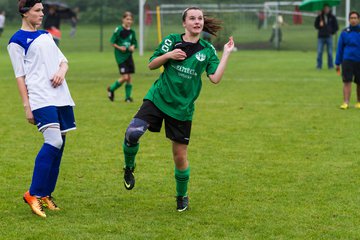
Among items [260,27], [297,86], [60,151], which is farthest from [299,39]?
[60,151]

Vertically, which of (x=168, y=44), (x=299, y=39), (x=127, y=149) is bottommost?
(x=299, y=39)

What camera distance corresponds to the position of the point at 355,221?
6.84m

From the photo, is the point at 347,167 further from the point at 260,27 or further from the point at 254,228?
the point at 260,27

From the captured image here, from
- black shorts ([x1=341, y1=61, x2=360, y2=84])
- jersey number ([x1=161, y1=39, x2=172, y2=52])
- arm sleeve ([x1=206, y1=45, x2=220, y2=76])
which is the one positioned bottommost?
black shorts ([x1=341, y1=61, x2=360, y2=84])

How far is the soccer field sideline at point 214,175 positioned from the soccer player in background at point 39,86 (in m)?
0.43

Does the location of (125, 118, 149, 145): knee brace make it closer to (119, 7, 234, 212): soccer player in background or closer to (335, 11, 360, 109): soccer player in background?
(119, 7, 234, 212): soccer player in background

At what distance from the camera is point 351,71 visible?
15.7 metres

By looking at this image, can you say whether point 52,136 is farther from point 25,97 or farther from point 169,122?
point 169,122

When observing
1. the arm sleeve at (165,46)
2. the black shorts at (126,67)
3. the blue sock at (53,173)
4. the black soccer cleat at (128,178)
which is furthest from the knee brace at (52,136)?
the black shorts at (126,67)

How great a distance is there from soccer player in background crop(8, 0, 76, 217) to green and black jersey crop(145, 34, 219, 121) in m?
0.84

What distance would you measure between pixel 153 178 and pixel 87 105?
7.65 metres

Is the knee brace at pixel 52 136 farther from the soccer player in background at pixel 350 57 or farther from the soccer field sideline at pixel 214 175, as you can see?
the soccer player in background at pixel 350 57

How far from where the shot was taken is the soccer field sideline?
6.68m

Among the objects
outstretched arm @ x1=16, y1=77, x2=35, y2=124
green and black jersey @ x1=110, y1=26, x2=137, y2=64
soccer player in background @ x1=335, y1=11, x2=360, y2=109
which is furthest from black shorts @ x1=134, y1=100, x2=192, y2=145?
green and black jersey @ x1=110, y1=26, x2=137, y2=64
